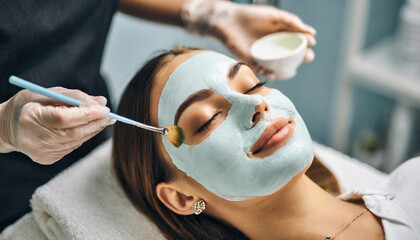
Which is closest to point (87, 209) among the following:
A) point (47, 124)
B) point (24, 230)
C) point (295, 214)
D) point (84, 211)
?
point (84, 211)

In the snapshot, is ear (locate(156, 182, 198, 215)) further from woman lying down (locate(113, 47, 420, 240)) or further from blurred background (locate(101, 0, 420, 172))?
blurred background (locate(101, 0, 420, 172))

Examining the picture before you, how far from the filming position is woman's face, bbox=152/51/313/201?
80 centimetres

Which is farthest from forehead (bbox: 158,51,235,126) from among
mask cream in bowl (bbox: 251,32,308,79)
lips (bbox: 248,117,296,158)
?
mask cream in bowl (bbox: 251,32,308,79)

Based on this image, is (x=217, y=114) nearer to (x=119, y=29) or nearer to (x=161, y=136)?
(x=161, y=136)

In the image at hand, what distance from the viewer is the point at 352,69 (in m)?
1.77

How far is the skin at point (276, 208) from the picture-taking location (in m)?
0.90

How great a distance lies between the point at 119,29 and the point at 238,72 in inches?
30.4

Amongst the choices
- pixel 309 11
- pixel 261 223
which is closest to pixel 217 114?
pixel 261 223

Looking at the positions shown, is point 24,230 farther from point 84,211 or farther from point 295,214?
point 295,214

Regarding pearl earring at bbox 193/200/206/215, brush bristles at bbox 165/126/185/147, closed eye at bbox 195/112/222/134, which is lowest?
pearl earring at bbox 193/200/206/215

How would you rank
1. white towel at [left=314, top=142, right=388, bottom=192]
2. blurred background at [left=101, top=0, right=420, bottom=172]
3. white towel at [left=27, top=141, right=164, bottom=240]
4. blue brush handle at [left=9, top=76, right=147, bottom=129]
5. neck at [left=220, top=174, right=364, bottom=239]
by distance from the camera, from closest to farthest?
blue brush handle at [left=9, top=76, right=147, bottom=129], neck at [left=220, top=174, right=364, bottom=239], white towel at [left=27, top=141, right=164, bottom=240], white towel at [left=314, top=142, right=388, bottom=192], blurred background at [left=101, top=0, right=420, bottom=172]

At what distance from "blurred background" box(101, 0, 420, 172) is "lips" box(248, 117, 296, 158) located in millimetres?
579

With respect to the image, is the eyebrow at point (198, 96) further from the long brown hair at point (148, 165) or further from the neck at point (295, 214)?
the neck at point (295, 214)

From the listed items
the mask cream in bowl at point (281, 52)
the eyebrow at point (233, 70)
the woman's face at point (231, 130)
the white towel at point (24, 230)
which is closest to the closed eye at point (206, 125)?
the woman's face at point (231, 130)
